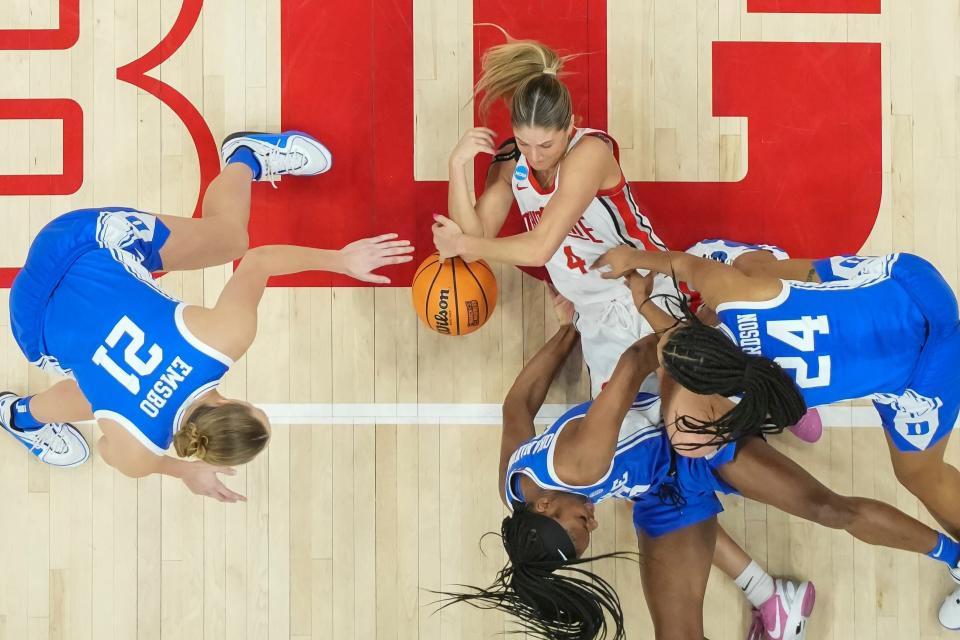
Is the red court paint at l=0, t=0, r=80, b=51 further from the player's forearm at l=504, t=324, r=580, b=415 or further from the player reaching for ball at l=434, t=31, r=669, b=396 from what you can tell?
the player's forearm at l=504, t=324, r=580, b=415

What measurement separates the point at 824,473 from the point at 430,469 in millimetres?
2095

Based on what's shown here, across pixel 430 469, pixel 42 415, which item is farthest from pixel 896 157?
pixel 42 415

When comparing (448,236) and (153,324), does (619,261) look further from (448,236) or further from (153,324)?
(153,324)

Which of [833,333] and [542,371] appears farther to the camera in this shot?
[542,371]

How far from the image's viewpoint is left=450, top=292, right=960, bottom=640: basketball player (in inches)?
117

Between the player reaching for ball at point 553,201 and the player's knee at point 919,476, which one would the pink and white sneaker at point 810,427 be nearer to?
the player's knee at point 919,476

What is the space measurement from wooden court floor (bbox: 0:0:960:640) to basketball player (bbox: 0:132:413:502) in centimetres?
70

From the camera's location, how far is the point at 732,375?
271 centimetres

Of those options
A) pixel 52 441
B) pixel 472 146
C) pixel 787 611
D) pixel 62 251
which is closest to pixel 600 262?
pixel 472 146

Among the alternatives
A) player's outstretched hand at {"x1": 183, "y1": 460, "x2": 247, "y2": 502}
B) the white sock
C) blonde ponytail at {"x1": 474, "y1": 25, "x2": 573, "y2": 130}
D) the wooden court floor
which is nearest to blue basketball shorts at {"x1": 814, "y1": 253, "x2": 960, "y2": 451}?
the wooden court floor

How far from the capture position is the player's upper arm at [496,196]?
142 inches

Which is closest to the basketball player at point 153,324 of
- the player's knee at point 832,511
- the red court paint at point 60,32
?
the red court paint at point 60,32

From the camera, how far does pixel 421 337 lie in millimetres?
4105

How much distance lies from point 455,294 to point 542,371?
0.63 metres
